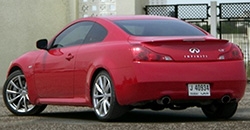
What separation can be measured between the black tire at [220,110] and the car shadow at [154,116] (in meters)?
0.10

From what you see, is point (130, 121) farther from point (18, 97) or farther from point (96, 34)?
point (18, 97)

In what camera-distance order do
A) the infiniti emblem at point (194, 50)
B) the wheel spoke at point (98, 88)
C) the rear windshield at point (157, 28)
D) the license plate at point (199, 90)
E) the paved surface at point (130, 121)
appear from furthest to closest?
the rear windshield at point (157, 28), the wheel spoke at point (98, 88), the infiniti emblem at point (194, 50), the license plate at point (199, 90), the paved surface at point (130, 121)

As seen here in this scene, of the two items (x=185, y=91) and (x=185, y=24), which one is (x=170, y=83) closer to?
(x=185, y=91)

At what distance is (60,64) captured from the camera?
12.5 meters

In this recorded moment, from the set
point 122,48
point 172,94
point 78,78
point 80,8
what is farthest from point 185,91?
point 80,8

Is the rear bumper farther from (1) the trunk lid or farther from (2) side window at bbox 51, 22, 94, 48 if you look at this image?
(2) side window at bbox 51, 22, 94, 48

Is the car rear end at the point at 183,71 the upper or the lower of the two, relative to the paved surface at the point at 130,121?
upper

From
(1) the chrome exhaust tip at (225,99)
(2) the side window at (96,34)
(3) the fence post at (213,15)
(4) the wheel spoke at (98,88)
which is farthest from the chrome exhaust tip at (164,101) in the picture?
(3) the fence post at (213,15)

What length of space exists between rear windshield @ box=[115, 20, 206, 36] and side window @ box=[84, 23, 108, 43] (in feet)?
0.67

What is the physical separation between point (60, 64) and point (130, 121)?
139 cm

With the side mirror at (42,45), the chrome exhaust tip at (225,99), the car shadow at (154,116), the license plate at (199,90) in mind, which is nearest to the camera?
the license plate at (199,90)

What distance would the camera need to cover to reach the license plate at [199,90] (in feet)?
36.5

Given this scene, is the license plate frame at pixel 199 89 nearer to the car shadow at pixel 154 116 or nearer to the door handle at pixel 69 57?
the car shadow at pixel 154 116

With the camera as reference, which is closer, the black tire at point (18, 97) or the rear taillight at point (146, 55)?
the rear taillight at point (146, 55)
